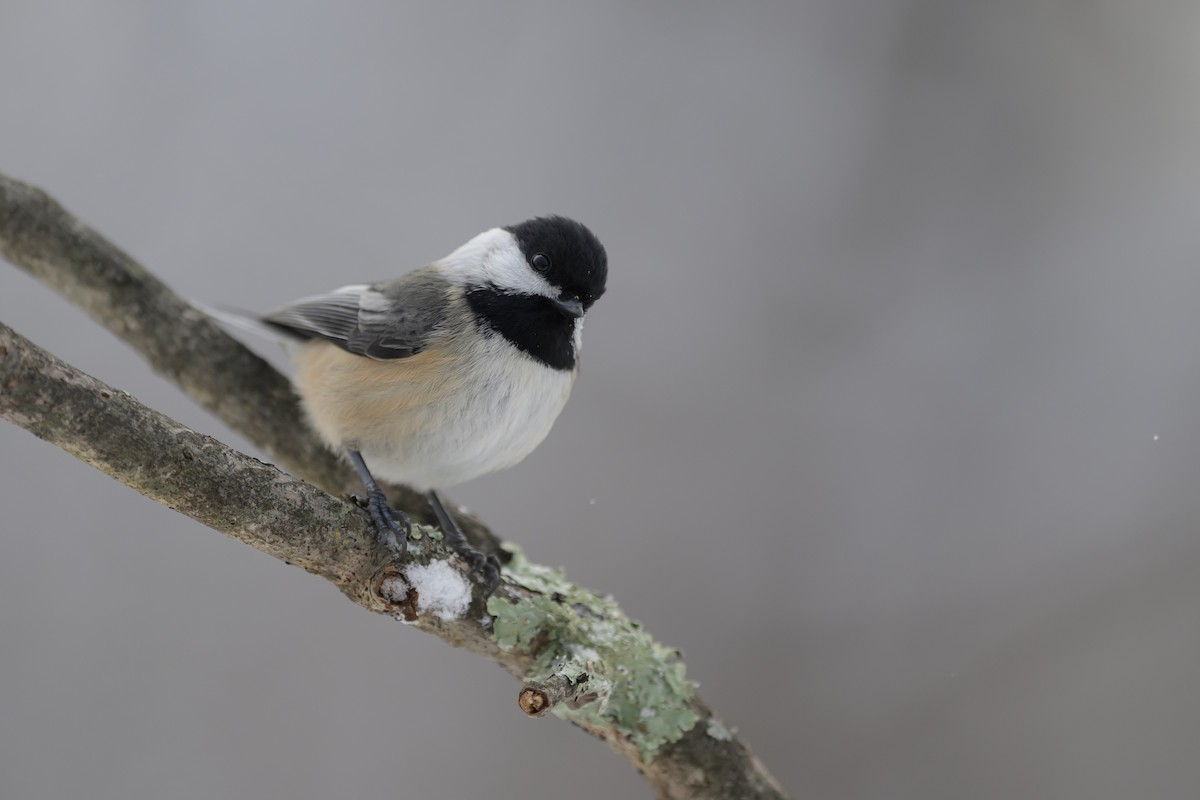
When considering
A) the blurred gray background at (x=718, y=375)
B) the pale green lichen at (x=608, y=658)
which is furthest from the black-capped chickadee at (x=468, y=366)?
the blurred gray background at (x=718, y=375)

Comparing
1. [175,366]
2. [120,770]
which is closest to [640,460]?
[175,366]

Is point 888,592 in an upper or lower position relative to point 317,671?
upper

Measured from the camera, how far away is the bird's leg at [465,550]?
175cm

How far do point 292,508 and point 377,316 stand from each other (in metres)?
0.70

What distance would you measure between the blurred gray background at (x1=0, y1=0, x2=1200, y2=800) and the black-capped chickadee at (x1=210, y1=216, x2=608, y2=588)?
119cm

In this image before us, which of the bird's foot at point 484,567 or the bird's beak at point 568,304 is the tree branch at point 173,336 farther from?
the bird's beak at point 568,304

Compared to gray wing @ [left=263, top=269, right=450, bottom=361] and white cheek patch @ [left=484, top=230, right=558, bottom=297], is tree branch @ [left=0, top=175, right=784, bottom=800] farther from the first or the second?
white cheek patch @ [left=484, top=230, right=558, bottom=297]

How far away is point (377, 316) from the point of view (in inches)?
78.6

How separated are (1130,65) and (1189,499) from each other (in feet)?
4.42

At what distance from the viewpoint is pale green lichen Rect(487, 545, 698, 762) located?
5.50 feet

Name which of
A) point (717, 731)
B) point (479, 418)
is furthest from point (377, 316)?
point (717, 731)

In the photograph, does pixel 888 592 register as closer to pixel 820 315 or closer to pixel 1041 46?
pixel 820 315

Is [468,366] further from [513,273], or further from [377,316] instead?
[377,316]

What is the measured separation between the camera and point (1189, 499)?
8.64ft
